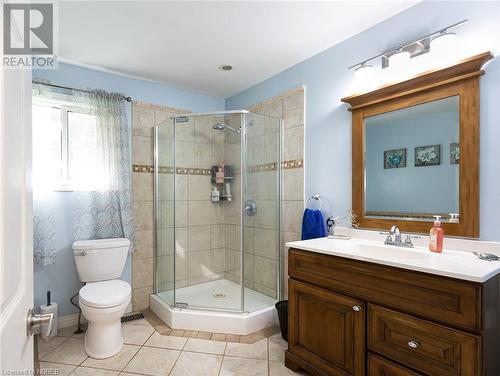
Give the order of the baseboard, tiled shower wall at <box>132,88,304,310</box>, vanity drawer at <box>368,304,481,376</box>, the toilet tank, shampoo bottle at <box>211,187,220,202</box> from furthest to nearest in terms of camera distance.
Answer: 1. shampoo bottle at <box>211,187,220,202</box>
2. tiled shower wall at <box>132,88,304,310</box>
3. the baseboard
4. the toilet tank
5. vanity drawer at <box>368,304,481,376</box>

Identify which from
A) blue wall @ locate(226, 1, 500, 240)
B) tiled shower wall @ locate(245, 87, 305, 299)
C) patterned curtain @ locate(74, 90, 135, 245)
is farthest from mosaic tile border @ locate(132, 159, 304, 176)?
patterned curtain @ locate(74, 90, 135, 245)

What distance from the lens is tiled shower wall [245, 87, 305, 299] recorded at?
2.61m

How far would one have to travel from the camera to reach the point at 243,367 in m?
1.97

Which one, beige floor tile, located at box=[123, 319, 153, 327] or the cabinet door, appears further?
beige floor tile, located at box=[123, 319, 153, 327]

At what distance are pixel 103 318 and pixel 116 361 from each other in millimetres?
321

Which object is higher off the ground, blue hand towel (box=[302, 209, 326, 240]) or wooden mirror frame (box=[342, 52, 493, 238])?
wooden mirror frame (box=[342, 52, 493, 238])

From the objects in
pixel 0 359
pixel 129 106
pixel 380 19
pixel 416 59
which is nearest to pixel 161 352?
pixel 0 359

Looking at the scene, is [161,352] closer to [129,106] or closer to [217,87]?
[129,106]

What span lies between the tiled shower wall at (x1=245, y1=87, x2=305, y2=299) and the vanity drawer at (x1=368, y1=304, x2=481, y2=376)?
120cm

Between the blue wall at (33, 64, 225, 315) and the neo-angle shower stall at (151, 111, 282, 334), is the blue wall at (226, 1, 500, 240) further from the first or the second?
the blue wall at (33, 64, 225, 315)

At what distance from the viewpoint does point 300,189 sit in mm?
2613

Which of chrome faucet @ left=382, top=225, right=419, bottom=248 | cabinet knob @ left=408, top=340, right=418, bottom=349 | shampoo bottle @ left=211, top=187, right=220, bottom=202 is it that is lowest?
cabinet knob @ left=408, top=340, right=418, bottom=349

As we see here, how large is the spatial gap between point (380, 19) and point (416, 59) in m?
0.41

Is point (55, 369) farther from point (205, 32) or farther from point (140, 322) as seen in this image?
point (205, 32)
